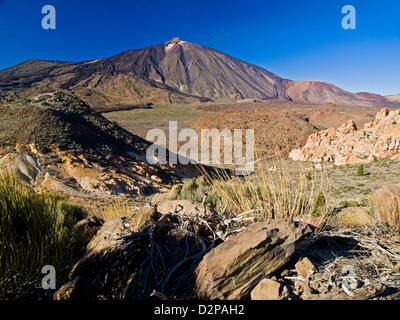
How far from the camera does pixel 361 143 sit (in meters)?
17.1

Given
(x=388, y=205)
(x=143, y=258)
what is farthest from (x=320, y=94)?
(x=143, y=258)

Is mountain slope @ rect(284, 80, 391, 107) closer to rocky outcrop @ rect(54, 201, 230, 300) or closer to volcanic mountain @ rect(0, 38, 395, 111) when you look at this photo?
volcanic mountain @ rect(0, 38, 395, 111)

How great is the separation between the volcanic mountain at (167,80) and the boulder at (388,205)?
5923 cm

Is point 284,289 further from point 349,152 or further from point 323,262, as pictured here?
point 349,152

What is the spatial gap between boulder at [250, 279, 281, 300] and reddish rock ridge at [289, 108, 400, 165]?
14644 mm

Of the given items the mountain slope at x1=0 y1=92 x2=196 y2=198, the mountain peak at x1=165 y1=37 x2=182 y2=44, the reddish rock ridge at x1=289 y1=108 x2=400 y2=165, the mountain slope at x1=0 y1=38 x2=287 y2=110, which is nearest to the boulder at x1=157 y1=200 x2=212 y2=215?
the mountain slope at x1=0 y1=92 x2=196 y2=198

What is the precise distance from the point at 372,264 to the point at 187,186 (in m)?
5.29

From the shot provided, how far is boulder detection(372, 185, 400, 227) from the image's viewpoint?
248cm

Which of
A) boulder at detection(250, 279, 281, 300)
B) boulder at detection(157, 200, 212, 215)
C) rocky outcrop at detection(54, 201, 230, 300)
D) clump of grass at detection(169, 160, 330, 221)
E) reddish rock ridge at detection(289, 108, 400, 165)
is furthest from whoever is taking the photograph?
reddish rock ridge at detection(289, 108, 400, 165)

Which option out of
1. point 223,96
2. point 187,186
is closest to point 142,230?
point 187,186

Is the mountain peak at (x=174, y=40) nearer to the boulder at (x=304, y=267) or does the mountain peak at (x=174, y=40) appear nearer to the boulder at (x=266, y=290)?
the boulder at (x=304, y=267)

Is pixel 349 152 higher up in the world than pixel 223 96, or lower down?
lower down

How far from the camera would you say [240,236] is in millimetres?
1934

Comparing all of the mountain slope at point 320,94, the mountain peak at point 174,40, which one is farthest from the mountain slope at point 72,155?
the mountain peak at point 174,40
